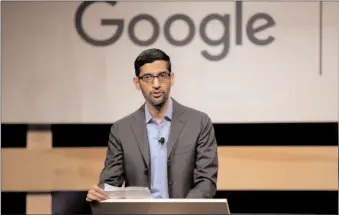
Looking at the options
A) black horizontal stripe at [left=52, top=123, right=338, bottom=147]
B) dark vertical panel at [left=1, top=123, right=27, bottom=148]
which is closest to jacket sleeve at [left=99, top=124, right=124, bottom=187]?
black horizontal stripe at [left=52, top=123, right=338, bottom=147]

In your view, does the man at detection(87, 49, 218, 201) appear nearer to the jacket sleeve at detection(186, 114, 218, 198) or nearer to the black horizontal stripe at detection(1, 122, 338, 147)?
the jacket sleeve at detection(186, 114, 218, 198)

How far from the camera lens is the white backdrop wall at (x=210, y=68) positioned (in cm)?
280

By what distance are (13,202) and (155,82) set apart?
1.09 meters

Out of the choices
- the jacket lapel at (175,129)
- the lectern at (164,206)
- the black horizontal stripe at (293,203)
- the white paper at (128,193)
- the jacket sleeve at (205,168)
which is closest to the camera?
the lectern at (164,206)

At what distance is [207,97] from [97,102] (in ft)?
1.82

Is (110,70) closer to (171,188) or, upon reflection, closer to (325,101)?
(171,188)

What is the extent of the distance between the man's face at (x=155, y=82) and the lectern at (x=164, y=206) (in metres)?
0.75

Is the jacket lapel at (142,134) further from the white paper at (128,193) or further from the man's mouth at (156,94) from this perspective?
the white paper at (128,193)

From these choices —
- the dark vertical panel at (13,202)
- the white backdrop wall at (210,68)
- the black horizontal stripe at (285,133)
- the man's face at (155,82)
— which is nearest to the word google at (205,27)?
the white backdrop wall at (210,68)

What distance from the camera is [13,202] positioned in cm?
289

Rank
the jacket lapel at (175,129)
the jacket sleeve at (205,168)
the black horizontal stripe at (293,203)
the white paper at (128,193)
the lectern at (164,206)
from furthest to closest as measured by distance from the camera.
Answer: the black horizontal stripe at (293,203)
the jacket lapel at (175,129)
the jacket sleeve at (205,168)
the white paper at (128,193)
the lectern at (164,206)

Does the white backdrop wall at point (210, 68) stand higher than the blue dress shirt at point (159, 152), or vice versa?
the white backdrop wall at point (210, 68)

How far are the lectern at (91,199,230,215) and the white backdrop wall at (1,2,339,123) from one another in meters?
1.12

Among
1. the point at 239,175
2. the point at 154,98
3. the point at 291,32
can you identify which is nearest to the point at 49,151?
the point at 154,98
